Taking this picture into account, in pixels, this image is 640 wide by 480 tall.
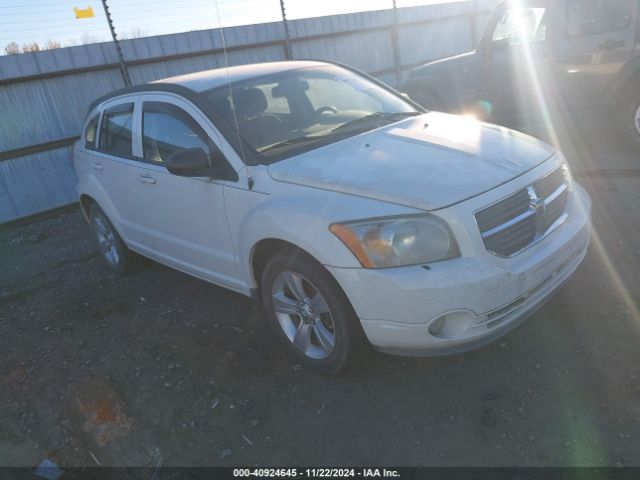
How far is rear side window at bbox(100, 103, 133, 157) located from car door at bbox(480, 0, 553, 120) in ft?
16.0

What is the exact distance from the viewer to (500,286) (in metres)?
2.52

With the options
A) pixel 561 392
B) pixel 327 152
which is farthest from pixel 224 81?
pixel 561 392

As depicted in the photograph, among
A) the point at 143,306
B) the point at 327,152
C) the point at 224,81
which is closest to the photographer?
the point at 327,152

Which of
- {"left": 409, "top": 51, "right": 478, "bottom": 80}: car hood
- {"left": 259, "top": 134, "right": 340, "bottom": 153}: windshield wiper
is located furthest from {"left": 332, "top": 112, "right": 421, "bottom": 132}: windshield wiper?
{"left": 409, "top": 51, "right": 478, "bottom": 80}: car hood

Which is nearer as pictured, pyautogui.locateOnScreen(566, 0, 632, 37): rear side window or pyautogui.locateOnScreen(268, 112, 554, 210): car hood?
pyautogui.locateOnScreen(268, 112, 554, 210): car hood

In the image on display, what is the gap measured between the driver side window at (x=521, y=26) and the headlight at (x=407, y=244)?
510cm

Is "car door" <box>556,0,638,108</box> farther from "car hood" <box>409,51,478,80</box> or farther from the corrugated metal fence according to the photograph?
the corrugated metal fence

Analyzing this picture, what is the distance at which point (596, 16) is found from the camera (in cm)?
599

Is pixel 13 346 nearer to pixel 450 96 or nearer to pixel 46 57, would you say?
pixel 46 57

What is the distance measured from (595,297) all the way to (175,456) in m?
2.81

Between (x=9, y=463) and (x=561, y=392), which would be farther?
(x=9, y=463)

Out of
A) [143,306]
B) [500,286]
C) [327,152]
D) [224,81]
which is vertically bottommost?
[143,306]

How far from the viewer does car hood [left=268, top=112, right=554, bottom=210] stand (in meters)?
2.67

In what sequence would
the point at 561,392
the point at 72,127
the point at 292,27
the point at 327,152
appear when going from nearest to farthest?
the point at 561,392, the point at 327,152, the point at 72,127, the point at 292,27
